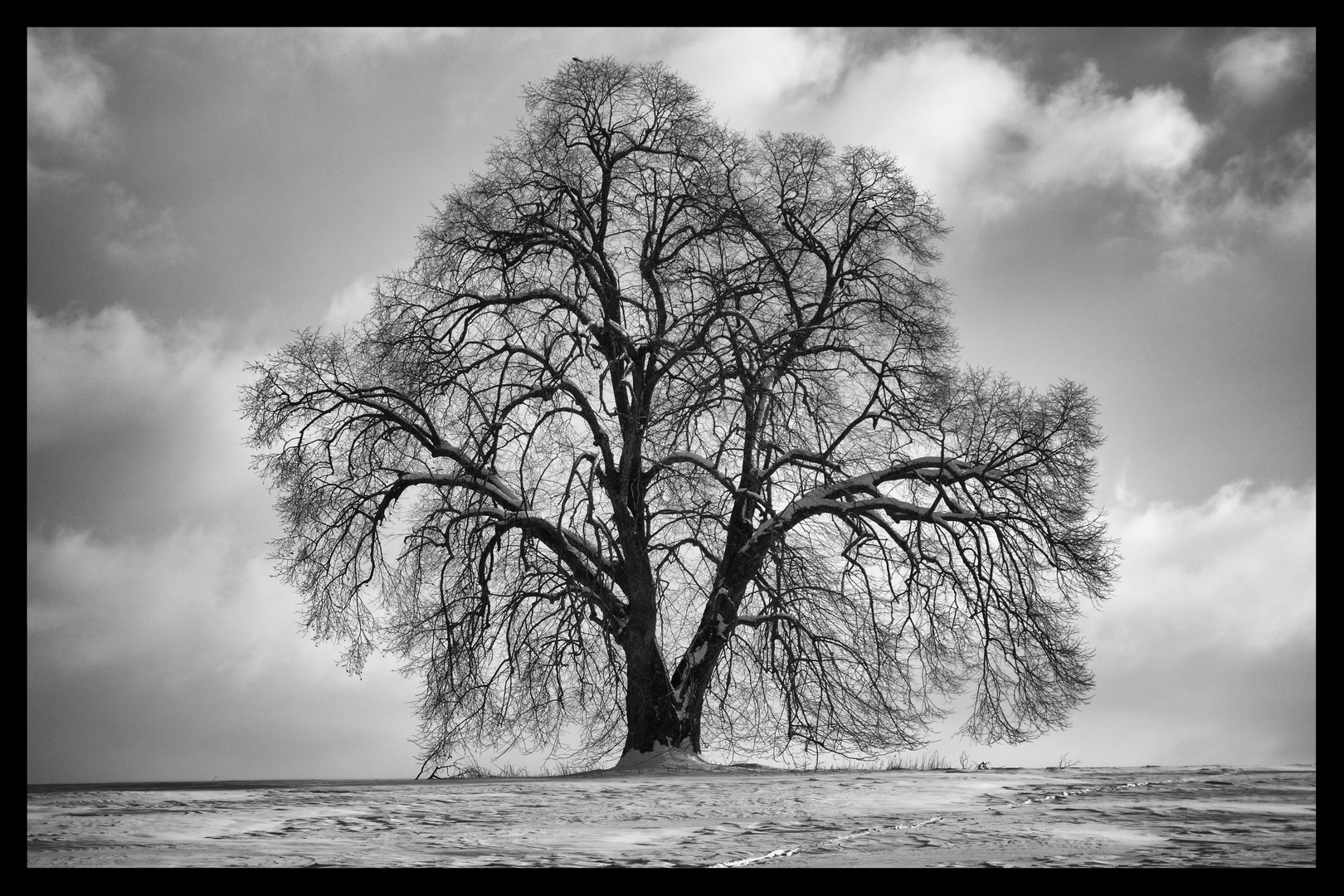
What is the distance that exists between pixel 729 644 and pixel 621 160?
674 cm

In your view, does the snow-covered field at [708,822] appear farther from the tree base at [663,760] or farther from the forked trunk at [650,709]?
the forked trunk at [650,709]

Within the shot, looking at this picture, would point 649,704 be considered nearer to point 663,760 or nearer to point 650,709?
Answer: point 650,709

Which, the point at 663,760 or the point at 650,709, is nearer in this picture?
the point at 663,760

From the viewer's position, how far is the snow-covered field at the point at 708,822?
6207 mm

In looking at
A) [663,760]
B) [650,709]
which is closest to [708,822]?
[663,760]

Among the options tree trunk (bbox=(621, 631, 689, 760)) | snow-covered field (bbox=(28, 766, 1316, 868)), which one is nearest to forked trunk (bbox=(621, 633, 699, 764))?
tree trunk (bbox=(621, 631, 689, 760))

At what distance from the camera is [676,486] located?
51.6 ft

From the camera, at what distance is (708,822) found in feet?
25.2

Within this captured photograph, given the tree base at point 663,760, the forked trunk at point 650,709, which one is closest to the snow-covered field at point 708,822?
the tree base at point 663,760

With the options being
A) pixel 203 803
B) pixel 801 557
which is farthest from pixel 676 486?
pixel 203 803
